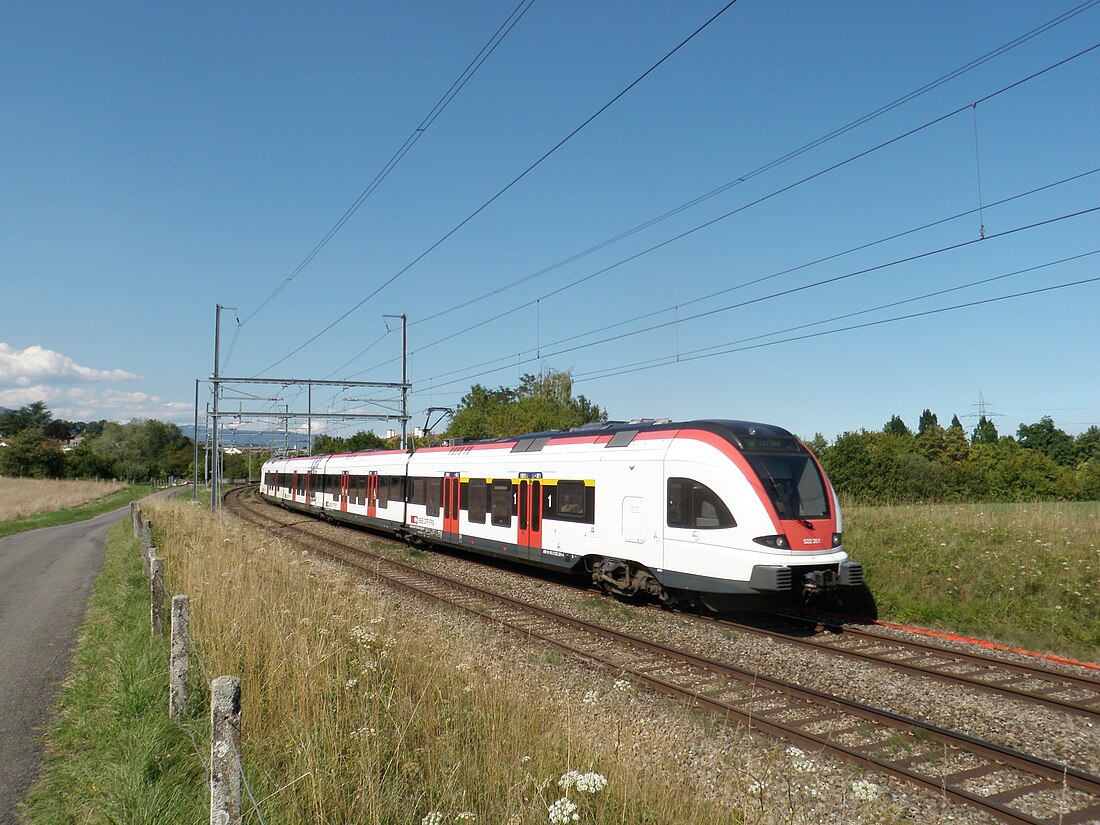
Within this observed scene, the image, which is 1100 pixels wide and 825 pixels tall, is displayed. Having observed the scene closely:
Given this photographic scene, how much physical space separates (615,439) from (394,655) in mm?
7171

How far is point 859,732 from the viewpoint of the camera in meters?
6.68

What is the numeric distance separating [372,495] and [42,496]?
106 feet

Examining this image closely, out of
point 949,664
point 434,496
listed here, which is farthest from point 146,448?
point 949,664

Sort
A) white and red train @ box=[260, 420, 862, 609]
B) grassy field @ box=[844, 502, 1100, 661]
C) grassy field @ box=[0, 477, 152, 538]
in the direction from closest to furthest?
white and red train @ box=[260, 420, 862, 609], grassy field @ box=[844, 502, 1100, 661], grassy field @ box=[0, 477, 152, 538]

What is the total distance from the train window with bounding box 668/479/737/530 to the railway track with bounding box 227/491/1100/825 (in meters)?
2.07

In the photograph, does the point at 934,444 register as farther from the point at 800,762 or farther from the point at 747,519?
the point at 800,762

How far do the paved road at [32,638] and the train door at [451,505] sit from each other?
26.4 ft

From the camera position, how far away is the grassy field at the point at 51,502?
3262 cm

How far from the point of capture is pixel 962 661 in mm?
9250

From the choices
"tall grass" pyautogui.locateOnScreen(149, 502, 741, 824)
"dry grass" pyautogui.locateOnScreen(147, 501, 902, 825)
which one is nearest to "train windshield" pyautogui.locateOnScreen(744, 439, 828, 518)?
"dry grass" pyautogui.locateOnScreen(147, 501, 902, 825)

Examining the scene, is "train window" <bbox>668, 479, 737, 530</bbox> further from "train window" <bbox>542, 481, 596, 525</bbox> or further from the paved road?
the paved road

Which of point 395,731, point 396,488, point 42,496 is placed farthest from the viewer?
point 42,496

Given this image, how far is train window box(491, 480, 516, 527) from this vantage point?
16.2m

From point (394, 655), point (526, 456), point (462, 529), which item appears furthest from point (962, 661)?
point (462, 529)
